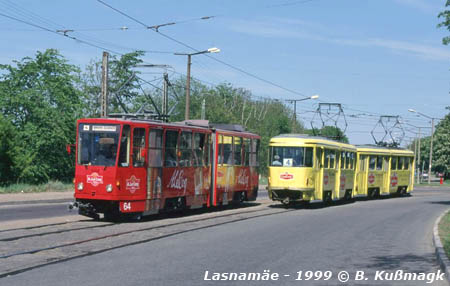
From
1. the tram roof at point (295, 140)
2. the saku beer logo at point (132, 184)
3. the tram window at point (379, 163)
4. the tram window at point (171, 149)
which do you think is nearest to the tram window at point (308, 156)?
the tram roof at point (295, 140)

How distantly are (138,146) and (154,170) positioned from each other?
3.53ft

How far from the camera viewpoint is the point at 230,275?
998 cm

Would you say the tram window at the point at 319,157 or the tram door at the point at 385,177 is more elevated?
the tram window at the point at 319,157

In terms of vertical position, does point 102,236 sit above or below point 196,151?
below

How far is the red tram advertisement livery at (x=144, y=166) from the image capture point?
60.6ft

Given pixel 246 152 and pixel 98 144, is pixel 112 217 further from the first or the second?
pixel 246 152

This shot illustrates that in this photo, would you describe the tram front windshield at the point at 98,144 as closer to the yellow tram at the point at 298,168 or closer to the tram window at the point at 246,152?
the tram window at the point at 246,152

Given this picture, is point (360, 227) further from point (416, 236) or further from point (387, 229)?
point (416, 236)

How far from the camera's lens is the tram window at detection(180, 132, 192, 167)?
2156cm

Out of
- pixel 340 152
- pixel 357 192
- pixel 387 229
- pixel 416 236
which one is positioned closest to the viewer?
pixel 416 236

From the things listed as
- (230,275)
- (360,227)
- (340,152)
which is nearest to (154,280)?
(230,275)

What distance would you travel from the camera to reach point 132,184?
1880 centimetres

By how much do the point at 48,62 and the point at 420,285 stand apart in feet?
131

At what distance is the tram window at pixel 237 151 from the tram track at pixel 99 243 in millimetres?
4852
